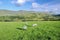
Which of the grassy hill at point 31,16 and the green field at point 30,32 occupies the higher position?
the grassy hill at point 31,16

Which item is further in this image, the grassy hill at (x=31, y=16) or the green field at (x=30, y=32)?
the grassy hill at (x=31, y=16)

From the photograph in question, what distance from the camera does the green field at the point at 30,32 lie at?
3828mm

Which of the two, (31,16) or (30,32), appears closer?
(30,32)

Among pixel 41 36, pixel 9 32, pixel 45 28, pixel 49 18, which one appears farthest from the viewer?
pixel 49 18

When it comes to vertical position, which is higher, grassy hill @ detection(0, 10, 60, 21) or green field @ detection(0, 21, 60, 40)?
grassy hill @ detection(0, 10, 60, 21)

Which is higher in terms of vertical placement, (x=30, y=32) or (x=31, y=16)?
(x=31, y=16)

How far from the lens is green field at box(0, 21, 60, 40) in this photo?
383cm

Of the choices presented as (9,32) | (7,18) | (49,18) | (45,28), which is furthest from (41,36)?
(7,18)

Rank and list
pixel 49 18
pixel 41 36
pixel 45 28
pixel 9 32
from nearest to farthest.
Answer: pixel 41 36 < pixel 9 32 < pixel 45 28 < pixel 49 18

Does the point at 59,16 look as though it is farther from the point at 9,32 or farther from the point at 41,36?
the point at 9,32

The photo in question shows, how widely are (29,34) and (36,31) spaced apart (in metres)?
0.32

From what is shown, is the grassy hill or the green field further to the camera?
the grassy hill

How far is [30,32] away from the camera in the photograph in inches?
163

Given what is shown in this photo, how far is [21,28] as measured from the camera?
4.48 metres
